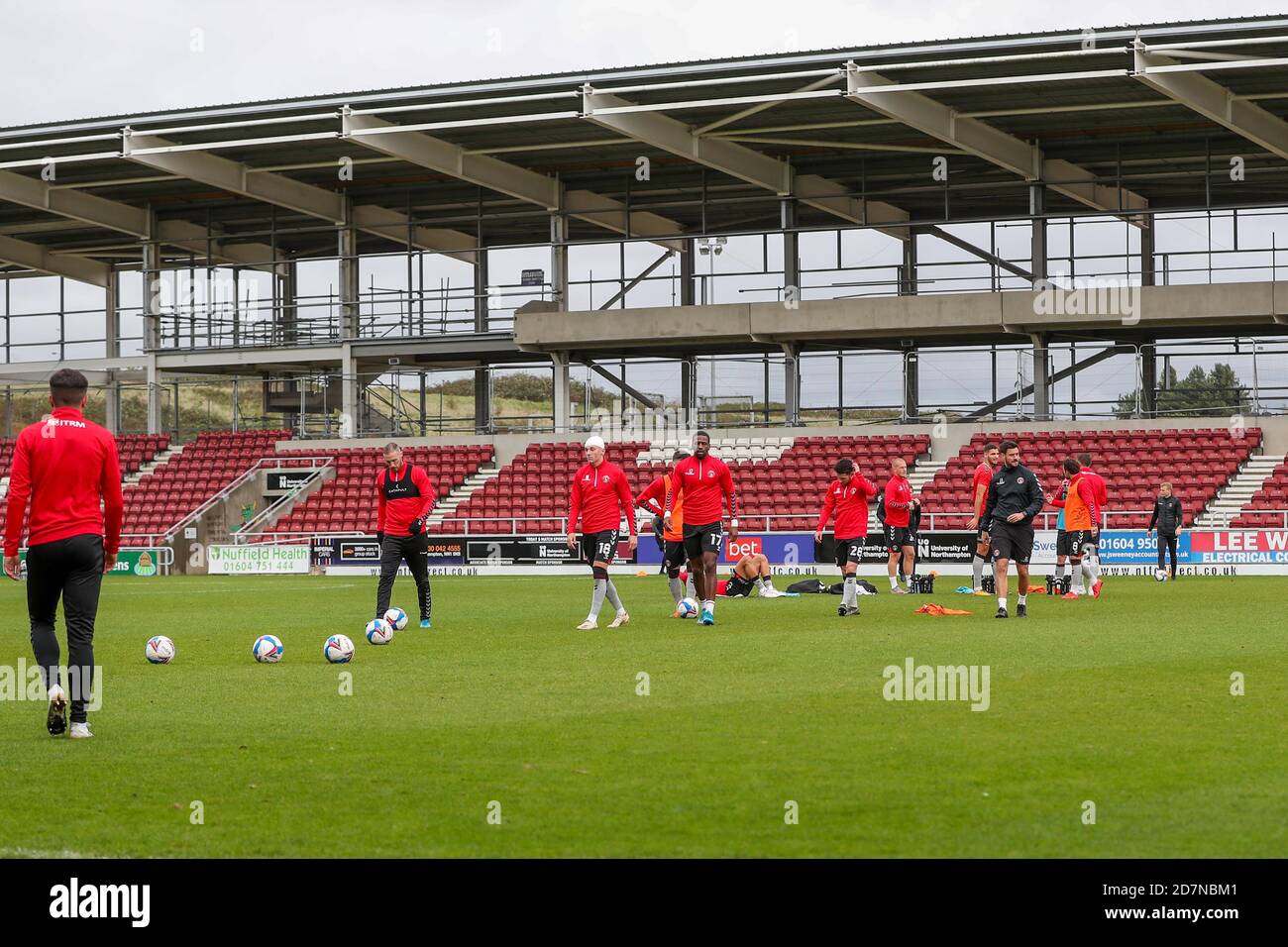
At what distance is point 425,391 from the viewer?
175ft

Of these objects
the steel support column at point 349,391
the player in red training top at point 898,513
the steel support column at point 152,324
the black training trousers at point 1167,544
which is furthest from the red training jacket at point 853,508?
the steel support column at point 152,324

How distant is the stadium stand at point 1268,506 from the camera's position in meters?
35.1

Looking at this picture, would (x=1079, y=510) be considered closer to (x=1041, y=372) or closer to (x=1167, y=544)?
(x=1167, y=544)

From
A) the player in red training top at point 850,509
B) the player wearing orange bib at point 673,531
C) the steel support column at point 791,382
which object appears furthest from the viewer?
the steel support column at point 791,382

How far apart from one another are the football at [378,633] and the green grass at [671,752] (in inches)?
12.7

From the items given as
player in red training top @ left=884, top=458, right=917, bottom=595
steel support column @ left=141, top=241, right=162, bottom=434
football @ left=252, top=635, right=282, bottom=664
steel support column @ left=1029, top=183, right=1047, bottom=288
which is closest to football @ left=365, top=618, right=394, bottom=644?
football @ left=252, top=635, right=282, bottom=664

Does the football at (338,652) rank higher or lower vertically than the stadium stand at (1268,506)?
lower

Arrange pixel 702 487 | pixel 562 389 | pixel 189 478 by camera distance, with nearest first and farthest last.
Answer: pixel 702 487, pixel 189 478, pixel 562 389

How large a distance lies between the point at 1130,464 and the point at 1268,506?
4161 mm

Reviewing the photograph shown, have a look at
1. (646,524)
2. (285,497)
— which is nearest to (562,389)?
(285,497)

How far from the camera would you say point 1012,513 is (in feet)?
64.5

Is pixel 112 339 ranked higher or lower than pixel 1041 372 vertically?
higher

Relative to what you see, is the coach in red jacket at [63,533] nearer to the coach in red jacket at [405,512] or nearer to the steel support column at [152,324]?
the coach in red jacket at [405,512]
